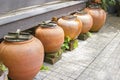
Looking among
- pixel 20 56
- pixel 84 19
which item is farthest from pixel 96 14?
pixel 20 56

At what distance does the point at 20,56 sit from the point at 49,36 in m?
1.10

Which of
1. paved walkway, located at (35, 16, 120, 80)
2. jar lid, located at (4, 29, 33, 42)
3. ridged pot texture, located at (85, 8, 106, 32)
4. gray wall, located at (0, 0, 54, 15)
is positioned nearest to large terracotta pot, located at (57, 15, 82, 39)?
paved walkway, located at (35, 16, 120, 80)

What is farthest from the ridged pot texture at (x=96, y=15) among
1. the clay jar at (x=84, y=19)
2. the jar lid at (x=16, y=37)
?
the jar lid at (x=16, y=37)

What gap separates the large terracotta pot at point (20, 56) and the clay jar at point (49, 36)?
0.77 meters

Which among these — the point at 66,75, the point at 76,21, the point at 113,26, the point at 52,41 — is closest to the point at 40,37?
the point at 52,41

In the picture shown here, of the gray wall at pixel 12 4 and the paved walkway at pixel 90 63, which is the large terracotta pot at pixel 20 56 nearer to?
the paved walkway at pixel 90 63

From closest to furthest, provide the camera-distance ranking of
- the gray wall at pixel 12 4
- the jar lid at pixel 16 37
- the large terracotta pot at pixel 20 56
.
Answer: the large terracotta pot at pixel 20 56 < the jar lid at pixel 16 37 < the gray wall at pixel 12 4

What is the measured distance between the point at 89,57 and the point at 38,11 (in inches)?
59.5

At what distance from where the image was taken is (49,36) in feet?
12.5

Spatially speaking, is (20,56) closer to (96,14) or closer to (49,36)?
(49,36)

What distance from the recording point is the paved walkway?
3.55 m

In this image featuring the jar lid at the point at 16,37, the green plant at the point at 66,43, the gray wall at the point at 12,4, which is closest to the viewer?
the jar lid at the point at 16,37

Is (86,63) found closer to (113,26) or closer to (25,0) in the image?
(25,0)

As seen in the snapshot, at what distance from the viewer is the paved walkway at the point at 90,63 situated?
3553 mm
